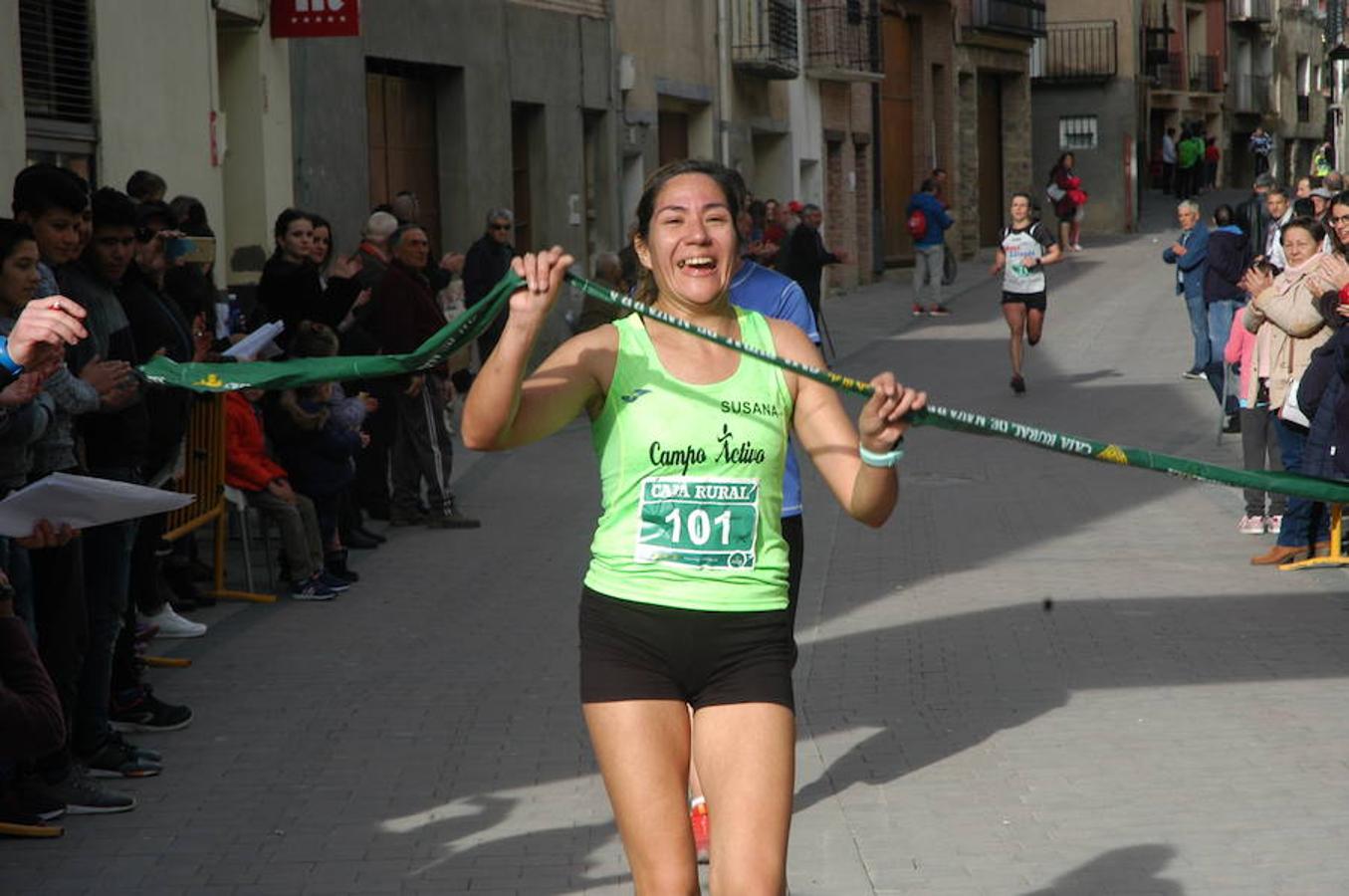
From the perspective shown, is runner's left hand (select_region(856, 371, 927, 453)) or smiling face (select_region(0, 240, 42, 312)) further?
smiling face (select_region(0, 240, 42, 312))

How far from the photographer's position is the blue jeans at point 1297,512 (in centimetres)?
1178

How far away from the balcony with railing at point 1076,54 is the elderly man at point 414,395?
1835 inches

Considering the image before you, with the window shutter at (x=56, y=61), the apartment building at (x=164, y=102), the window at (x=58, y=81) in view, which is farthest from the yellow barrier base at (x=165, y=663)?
the window shutter at (x=56, y=61)

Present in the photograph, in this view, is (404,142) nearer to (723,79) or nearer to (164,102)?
(164,102)

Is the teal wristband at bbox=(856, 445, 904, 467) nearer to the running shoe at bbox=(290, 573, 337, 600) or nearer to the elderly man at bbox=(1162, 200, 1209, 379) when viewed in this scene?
the running shoe at bbox=(290, 573, 337, 600)

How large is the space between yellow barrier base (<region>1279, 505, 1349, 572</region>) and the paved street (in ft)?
0.55

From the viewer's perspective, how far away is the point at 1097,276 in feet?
136

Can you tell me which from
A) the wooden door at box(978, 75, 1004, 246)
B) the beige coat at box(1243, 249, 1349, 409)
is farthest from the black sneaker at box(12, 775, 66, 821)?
the wooden door at box(978, 75, 1004, 246)

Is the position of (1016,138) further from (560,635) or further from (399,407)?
(560,635)

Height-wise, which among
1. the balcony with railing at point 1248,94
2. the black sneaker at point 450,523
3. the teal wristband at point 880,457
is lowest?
the black sneaker at point 450,523

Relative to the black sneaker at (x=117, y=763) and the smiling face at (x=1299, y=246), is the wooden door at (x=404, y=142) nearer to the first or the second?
the smiling face at (x=1299, y=246)

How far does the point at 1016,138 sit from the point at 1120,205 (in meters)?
5.57

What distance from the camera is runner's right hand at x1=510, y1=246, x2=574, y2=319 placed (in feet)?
13.7

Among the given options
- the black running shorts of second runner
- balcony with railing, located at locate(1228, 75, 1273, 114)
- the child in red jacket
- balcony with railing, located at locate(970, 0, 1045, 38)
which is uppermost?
balcony with railing, located at locate(970, 0, 1045, 38)
